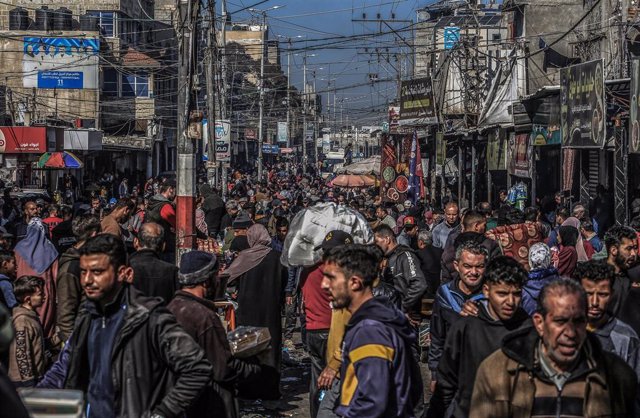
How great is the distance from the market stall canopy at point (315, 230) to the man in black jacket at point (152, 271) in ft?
3.70

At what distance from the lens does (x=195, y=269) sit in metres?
6.01

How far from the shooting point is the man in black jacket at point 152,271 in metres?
8.24

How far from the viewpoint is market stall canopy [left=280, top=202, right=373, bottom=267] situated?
9.04 meters

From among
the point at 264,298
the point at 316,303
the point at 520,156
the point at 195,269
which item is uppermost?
the point at 520,156

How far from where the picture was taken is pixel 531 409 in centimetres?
434

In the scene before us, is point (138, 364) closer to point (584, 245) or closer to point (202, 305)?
point (202, 305)

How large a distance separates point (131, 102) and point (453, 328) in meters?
57.6

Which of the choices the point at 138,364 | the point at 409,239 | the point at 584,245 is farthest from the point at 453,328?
the point at 409,239

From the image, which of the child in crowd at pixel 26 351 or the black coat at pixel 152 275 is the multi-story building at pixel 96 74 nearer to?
the black coat at pixel 152 275

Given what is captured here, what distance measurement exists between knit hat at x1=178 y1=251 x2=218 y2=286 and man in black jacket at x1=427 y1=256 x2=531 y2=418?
1.35m

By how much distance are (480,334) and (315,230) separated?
11.9ft

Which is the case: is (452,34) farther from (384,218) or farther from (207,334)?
(207,334)

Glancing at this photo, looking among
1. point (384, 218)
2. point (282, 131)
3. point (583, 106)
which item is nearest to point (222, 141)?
point (384, 218)

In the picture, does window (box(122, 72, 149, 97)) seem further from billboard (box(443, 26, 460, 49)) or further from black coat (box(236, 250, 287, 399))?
black coat (box(236, 250, 287, 399))
